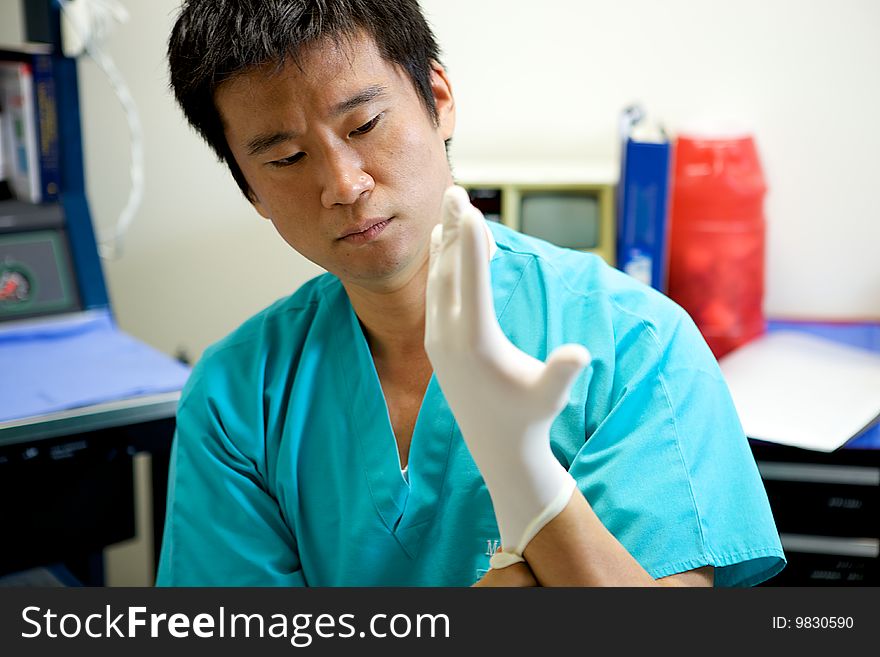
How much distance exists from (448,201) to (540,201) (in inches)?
41.4

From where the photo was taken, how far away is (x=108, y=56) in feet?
7.42

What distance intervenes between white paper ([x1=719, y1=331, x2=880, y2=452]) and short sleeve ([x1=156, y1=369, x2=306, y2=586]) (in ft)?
2.31

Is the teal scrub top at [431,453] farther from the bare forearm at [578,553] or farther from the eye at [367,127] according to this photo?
the eye at [367,127]

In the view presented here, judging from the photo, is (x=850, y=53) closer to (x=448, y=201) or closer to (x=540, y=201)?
(x=540, y=201)

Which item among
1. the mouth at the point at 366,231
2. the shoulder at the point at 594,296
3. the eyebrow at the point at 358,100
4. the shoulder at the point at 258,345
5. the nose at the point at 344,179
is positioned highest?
the eyebrow at the point at 358,100

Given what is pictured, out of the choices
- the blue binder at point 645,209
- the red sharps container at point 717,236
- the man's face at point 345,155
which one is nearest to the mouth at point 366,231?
the man's face at point 345,155

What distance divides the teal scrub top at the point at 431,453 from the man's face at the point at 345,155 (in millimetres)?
143

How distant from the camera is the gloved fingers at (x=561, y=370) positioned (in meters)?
0.74

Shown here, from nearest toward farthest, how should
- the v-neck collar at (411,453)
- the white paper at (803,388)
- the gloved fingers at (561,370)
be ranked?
1. the gloved fingers at (561,370)
2. the v-neck collar at (411,453)
3. the white paper at (803,388)

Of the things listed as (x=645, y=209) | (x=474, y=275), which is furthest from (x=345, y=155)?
(x=645, y=209)

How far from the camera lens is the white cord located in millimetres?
1948

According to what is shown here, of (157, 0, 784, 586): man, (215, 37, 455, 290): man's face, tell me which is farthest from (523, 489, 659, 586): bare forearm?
(215, 37, 455, 290): man's face

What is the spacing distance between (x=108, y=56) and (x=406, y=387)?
146 centimetres

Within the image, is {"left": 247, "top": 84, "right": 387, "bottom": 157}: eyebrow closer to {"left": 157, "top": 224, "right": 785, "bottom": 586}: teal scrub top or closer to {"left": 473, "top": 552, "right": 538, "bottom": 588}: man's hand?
{"left": 157, "top": 224, "right": 785, "bottom": 586}: teal scrub top
